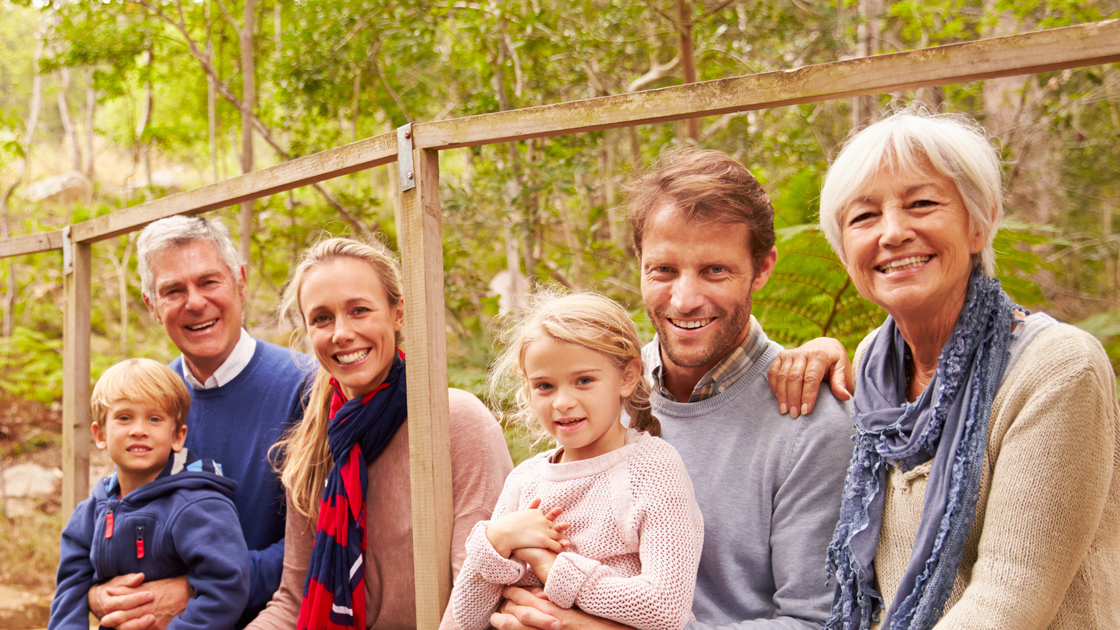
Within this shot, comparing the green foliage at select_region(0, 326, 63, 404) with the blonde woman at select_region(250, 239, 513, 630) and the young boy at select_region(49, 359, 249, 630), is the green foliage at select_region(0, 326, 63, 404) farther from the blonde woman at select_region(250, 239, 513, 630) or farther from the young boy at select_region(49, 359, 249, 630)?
the blonde woman at select_region(250, 239, 513, 630)

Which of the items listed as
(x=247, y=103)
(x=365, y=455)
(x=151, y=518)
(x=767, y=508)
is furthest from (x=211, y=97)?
(x=767, y=508)

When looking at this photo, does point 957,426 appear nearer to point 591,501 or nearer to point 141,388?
point 591,501

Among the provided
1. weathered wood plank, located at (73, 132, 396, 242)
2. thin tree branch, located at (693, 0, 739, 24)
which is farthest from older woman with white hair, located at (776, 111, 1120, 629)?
thin tree branch, located at (693, 0, 739, 24)

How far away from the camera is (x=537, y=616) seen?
1827mm

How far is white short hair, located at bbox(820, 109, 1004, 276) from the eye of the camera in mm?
1713

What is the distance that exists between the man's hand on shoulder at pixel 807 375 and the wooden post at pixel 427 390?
0.89 metres

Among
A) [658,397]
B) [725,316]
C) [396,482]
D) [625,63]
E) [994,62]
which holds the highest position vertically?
[625,63]

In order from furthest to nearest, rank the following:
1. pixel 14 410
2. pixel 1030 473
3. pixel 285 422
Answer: pixel 14 410 < pixel 285 422 < pixel 1030 473

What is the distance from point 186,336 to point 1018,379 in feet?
9.49

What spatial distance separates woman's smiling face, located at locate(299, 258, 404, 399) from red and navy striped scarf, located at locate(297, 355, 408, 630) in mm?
94

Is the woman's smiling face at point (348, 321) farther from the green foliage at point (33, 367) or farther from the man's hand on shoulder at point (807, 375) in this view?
the green foliage at point (33, 367)

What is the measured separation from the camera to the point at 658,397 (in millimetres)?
2201

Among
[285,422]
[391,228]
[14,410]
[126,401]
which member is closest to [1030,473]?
[285,422]

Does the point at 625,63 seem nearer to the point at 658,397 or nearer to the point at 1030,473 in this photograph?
the point at 658,397
